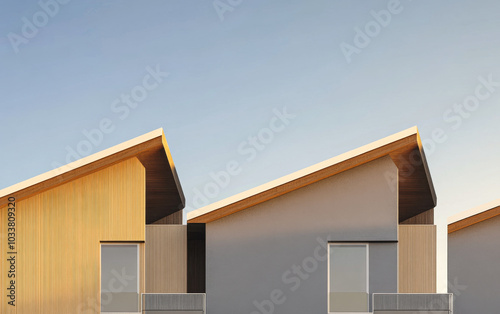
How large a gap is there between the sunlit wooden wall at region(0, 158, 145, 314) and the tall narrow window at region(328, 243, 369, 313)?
4.35m

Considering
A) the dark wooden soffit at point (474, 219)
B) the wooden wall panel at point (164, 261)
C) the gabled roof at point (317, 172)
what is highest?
the gabled roof at point (317, 172)

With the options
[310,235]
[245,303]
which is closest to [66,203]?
[245,303]

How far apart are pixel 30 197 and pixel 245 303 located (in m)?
5.32

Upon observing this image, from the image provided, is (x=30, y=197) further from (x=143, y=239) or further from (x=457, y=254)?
(x=457, y=254)

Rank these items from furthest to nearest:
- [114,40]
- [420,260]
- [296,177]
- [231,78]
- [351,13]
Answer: [231,78]
[114,40]
[351,13]
[420,260]
[296,177]

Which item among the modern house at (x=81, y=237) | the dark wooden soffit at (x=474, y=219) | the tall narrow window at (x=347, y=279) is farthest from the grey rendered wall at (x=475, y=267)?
the modern house at (x=81, y=237)

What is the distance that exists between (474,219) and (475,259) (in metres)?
1.01

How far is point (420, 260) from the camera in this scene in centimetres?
1478

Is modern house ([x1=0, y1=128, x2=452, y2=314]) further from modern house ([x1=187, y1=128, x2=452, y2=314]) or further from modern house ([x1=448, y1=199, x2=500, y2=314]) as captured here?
modern house ([x1=448, y1=199, x2=500, y2=314])

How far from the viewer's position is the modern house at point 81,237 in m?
13.2

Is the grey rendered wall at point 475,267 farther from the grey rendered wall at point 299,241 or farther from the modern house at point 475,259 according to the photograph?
the grey rendered wall at point 299,241

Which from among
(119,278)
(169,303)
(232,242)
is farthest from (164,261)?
(232,242)

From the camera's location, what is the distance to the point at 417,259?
14797 mm

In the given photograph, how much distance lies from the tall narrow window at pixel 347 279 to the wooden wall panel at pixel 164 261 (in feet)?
11.8
